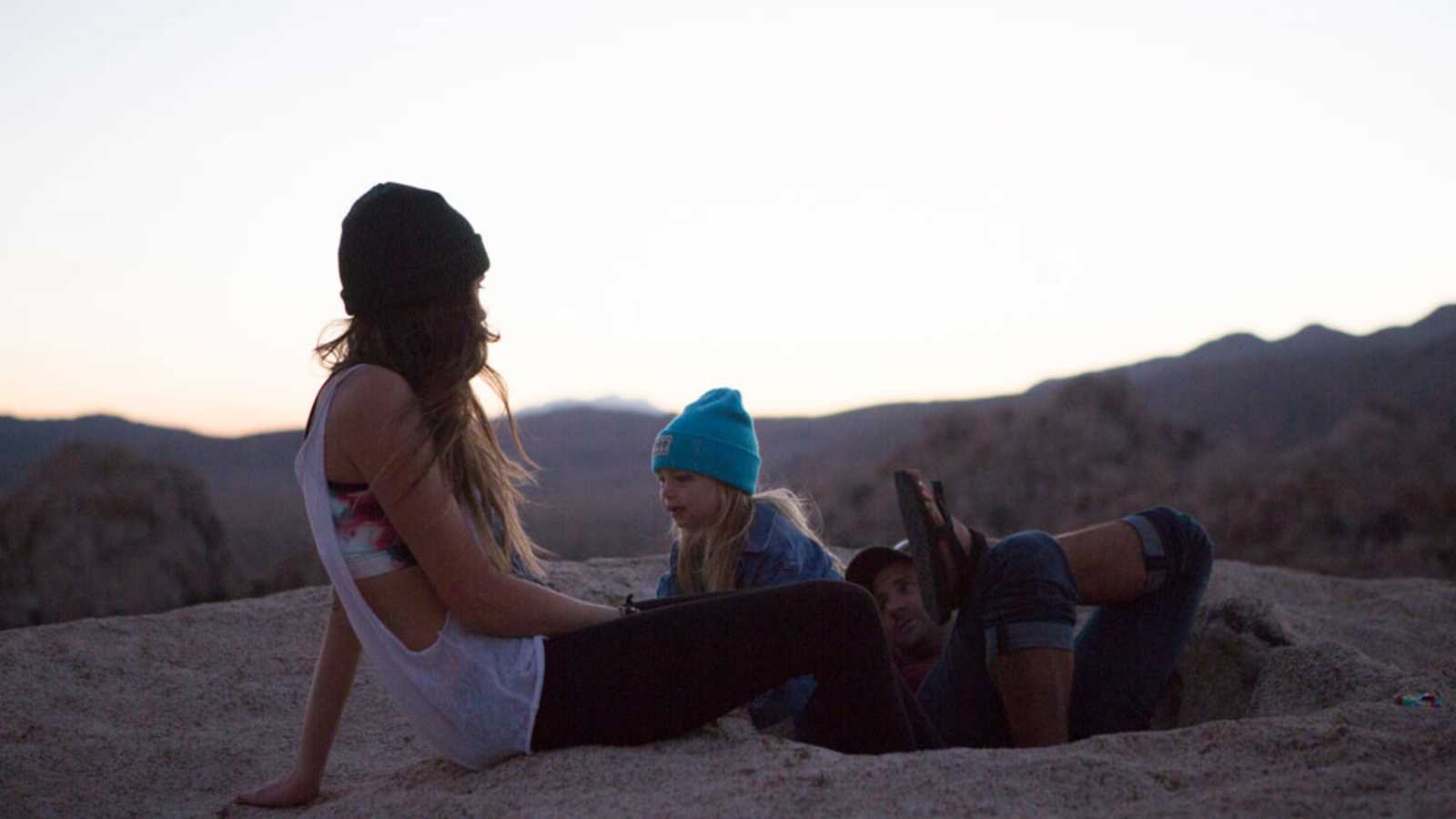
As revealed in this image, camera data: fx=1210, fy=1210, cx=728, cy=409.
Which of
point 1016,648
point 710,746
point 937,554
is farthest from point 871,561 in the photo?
point 710,746

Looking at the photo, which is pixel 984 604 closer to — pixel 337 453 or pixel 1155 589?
pixel 1155 589

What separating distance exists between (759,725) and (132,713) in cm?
187

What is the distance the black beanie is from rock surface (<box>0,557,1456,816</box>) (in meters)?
0.94

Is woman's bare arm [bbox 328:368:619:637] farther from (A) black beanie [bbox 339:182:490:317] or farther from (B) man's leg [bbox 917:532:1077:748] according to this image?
(B) man's leg [bbox 917:532:1077:748]

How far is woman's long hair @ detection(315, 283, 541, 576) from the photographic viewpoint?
89.8 inches

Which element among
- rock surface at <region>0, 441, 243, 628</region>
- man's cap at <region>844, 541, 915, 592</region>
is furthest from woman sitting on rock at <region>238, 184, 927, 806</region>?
rock surface at <region>0, 441, 243, 628</region>

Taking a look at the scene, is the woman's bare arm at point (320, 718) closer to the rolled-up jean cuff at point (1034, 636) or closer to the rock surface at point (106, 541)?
the rolled-up jean cuff at point (1034, 636)

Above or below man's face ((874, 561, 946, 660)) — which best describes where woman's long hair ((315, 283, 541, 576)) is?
above

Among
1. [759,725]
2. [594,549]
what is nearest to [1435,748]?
[759,725]

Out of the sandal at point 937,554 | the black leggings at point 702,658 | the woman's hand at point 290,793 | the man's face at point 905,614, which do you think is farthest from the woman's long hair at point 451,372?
the man's face at point 905,614

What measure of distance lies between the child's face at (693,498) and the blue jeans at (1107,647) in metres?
0.78

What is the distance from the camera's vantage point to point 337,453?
224cm

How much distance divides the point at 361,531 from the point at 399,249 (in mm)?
531

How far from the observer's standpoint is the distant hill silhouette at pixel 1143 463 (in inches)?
329
